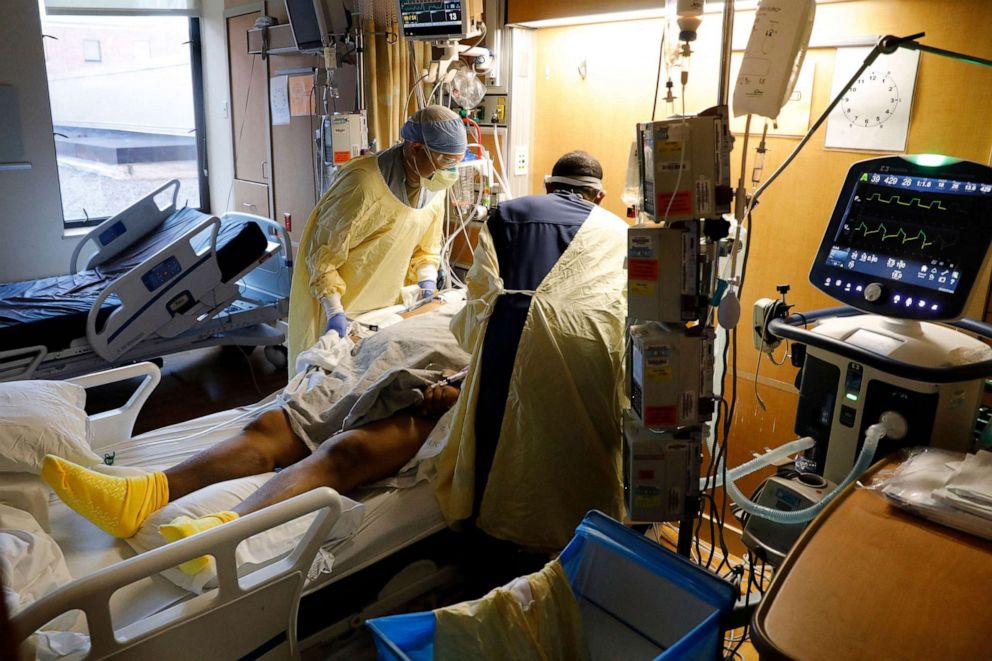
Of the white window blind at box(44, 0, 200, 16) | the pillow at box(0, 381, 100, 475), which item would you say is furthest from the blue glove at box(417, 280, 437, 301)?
the white window blind at box(44, 0, 200, 16)

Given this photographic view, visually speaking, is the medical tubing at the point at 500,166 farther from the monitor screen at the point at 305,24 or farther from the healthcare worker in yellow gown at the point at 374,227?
the monitor screen at the point at 305,24

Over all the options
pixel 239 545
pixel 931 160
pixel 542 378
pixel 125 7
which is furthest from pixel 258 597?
pixel 125 7

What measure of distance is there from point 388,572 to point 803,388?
1164mm

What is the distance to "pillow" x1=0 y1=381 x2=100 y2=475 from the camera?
1791mm

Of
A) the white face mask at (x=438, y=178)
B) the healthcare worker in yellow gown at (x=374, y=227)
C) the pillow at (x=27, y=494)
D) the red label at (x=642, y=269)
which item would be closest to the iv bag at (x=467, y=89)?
the healthcare worker in yellow gown at (x=374, y=227)

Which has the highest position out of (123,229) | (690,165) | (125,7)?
(125,7)

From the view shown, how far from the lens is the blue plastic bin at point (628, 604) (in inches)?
56.9

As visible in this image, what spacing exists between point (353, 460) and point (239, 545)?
1.25ft

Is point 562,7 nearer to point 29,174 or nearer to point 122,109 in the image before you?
point 29,174

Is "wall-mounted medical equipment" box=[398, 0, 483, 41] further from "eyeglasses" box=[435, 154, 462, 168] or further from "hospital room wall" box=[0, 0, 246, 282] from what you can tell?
"hospital room wall" box=[0, 0, 246, 282]

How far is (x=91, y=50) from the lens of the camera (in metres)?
5.28

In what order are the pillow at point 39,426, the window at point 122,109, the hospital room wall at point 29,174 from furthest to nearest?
the window at point 122,109 → the hospital room wall at point 29,174 → the pillow at point 39,426

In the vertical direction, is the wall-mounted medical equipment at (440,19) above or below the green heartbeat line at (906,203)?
above

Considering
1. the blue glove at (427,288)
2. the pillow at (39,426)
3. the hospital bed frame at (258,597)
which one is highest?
the blue glove at (427,288)
